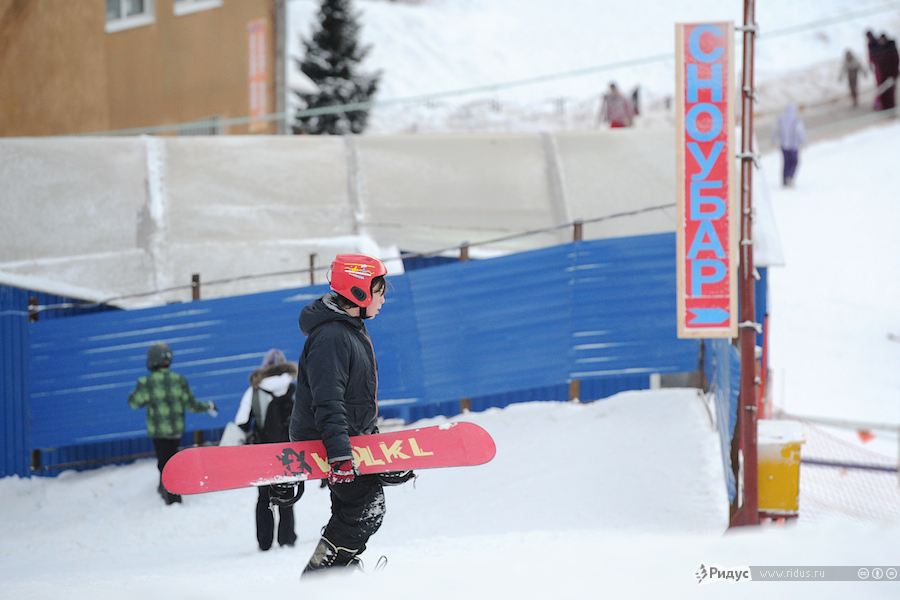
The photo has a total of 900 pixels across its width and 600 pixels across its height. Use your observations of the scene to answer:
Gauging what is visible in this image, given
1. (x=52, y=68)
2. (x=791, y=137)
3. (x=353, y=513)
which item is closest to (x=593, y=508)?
(x=353, y=513)

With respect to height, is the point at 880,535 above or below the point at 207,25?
below

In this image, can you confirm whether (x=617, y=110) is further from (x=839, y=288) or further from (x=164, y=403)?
(x=164, y=403)

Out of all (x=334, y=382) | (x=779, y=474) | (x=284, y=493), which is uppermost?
(x=334, y=382)

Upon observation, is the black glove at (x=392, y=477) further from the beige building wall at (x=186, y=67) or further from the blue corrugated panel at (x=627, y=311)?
the beige building wall at (x=186, y=67)

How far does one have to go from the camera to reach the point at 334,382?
3615mm

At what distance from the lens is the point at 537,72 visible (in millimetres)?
50875

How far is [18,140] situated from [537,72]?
43960 mm

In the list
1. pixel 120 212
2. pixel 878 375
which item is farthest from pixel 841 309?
pixel 120 212

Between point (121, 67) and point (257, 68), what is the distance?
3.24m

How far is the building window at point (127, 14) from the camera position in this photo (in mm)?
14586

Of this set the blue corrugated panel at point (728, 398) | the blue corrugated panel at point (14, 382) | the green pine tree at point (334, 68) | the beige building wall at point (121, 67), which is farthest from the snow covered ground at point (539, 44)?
the blue corrugated panel at point (728, 398)

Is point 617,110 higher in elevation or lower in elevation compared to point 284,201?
higher

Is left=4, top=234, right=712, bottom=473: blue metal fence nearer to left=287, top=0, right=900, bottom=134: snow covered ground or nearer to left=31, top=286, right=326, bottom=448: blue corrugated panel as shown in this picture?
left=31, top=286, right=326, bottom=448: blue corrugated panel

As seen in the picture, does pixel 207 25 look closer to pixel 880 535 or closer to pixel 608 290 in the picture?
pixel 608 290
